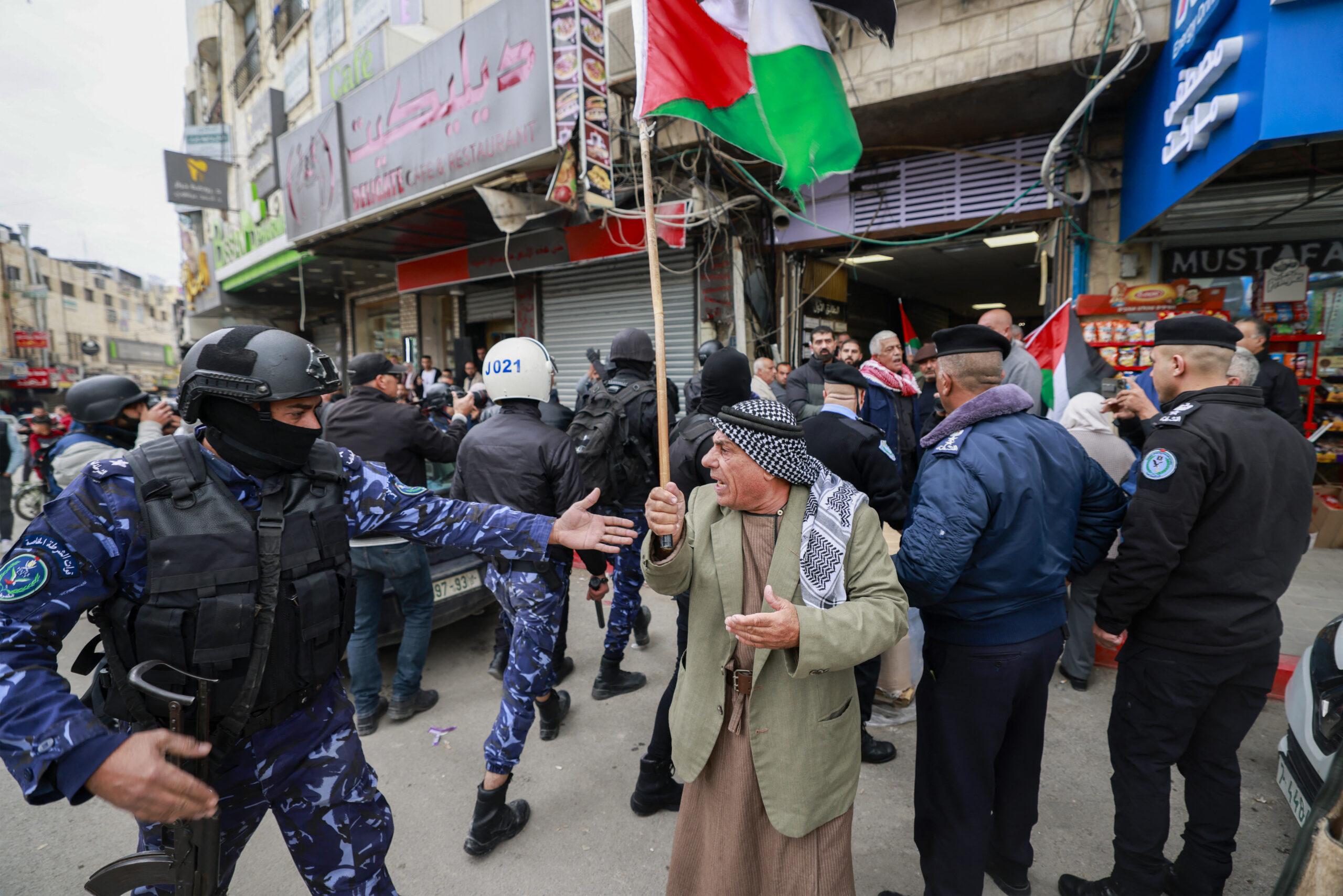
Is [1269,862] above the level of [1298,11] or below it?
below

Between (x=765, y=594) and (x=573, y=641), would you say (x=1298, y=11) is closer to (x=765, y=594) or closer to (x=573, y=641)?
(x=765, y=594)

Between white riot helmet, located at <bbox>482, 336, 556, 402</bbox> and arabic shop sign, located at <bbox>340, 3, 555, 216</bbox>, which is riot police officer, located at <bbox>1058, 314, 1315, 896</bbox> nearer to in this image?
white riot helmet, located at <bbox>482, 336, 556, 402</bbox>

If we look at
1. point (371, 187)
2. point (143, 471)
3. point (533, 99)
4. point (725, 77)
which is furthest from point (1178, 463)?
point (371, 187)

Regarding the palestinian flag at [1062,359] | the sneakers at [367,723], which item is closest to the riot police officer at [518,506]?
the sneakers at [367,723]

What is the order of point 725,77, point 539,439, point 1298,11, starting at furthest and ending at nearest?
point 1298,11 < point 539,439 < point 725,77

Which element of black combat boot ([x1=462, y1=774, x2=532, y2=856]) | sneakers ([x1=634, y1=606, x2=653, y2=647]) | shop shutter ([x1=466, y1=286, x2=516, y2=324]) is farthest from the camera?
shop shutter ([x1=466, y1=286, x2=516, y2=324])

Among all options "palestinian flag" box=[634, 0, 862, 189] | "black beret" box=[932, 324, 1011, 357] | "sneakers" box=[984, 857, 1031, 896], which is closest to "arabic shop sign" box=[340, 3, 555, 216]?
"palestinian flag" box=[634, 0, 862, 189]

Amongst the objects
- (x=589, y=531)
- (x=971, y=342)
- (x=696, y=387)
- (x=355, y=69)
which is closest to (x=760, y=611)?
(x=589, y=531)

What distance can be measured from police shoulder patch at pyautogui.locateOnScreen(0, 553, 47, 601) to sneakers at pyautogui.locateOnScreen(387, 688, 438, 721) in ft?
8.34

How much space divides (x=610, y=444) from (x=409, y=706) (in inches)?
76.7

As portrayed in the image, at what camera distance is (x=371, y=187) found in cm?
874

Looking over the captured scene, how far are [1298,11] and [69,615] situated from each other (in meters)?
5.96

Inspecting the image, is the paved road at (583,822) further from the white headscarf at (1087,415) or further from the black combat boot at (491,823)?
the white headscarf at (1087,415)

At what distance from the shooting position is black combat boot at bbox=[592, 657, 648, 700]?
3.79 meters
